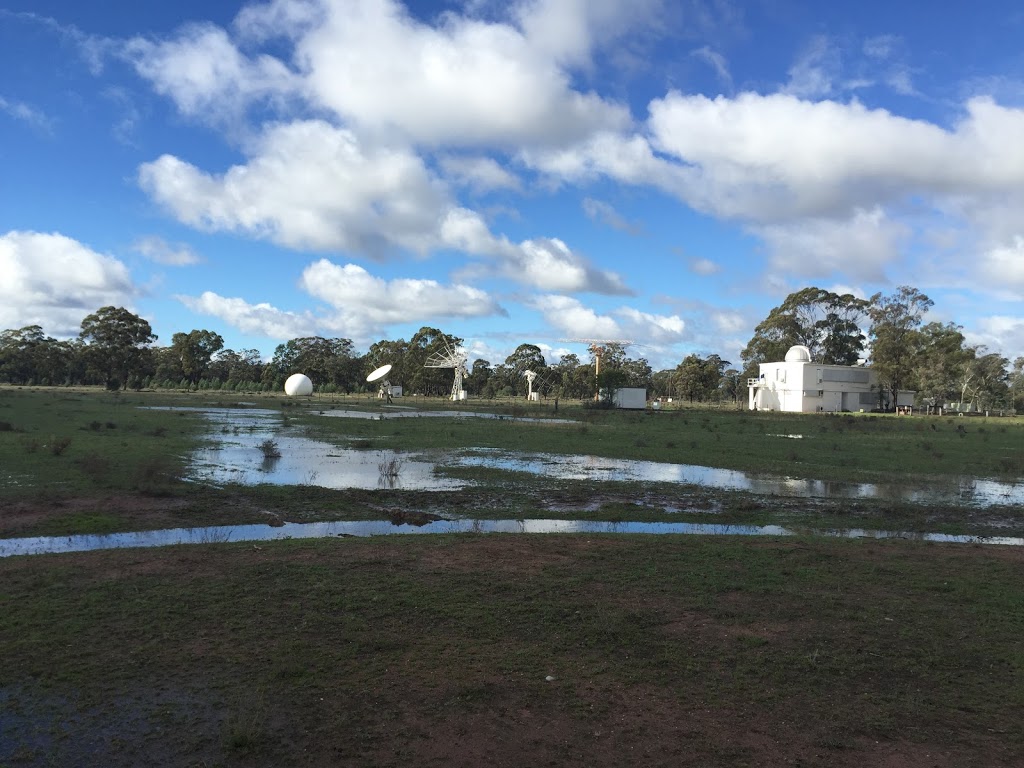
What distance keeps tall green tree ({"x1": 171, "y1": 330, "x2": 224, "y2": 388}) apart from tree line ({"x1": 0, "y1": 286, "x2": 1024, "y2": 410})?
235mm

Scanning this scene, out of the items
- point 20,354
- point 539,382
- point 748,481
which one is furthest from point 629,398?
point 20,354

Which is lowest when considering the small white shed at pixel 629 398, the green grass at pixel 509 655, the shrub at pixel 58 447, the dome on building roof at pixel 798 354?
the green grass at pixel 509 655

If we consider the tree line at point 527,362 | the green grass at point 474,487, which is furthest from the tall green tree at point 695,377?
the green grass at point 474,487

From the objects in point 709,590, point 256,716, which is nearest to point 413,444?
point 709,590

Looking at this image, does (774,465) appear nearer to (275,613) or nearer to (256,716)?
(275,613)

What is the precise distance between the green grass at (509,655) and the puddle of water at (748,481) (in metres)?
9.32

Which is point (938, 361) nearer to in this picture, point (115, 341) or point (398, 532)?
point (398, 532)

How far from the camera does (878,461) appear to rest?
2722cm

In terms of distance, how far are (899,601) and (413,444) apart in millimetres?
23230

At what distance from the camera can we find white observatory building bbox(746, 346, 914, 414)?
93.6 metres

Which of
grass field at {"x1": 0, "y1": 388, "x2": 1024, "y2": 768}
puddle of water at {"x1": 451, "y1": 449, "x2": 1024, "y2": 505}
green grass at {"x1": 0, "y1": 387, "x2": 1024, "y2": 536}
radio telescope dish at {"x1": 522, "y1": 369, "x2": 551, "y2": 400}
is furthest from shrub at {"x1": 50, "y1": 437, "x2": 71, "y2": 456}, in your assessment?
radio telescope dish at {"x1": 522, "y1": 369, "x2": 551, "y2": 400}

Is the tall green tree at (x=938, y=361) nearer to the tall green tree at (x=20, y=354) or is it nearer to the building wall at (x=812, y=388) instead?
the building wall at (x=812, y=388)

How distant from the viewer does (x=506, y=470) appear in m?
21.8

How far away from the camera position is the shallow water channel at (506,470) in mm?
18484
